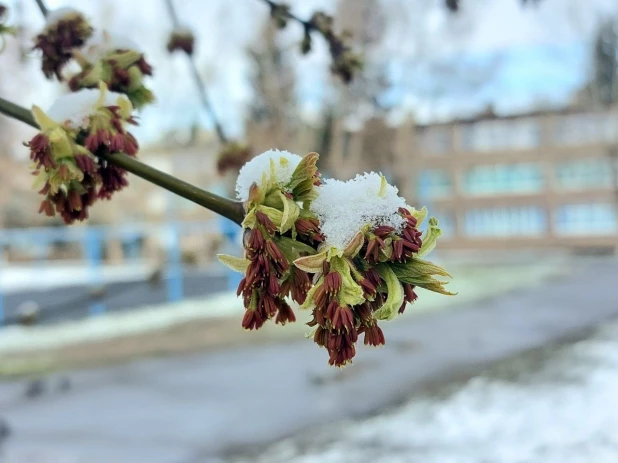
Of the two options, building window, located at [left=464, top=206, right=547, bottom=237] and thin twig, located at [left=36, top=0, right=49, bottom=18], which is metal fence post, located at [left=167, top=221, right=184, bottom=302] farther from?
thin twig, located at [left=36, top=0, right=49, bottom=18]

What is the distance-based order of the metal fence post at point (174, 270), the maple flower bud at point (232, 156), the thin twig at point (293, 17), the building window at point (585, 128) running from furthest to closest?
the building window at point (585, 128) → the metal fence post at point (174, 270) → the maple flower bud at point (232, 156) → the thin twig at point (293, 17)

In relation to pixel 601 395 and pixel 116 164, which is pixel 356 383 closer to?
pixel 601 395

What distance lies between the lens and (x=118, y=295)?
4.28 m

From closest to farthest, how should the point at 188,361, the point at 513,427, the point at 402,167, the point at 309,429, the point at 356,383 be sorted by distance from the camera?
the point at 513,427, the point at 309,429, the point at 356,383, the point at 188,361, the point at 402,167

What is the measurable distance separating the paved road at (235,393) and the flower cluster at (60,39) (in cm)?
126

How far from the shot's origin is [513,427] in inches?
60.6

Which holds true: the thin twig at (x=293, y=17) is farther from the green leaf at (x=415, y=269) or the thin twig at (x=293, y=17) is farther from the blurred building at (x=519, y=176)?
the blurred building at (x=519, y=176)

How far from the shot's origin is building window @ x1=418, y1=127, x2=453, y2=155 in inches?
187

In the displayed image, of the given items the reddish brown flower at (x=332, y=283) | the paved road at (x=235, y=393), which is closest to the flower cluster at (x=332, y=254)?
the reddish brown flower at (x=332, y=283)

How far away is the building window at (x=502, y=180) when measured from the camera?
5.27 m

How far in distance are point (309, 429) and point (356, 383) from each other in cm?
45

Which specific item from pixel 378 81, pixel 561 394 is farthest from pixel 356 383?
pixel 378 81

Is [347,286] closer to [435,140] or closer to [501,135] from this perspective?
[435,140]

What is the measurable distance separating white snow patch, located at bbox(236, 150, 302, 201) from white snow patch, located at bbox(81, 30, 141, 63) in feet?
0.60
